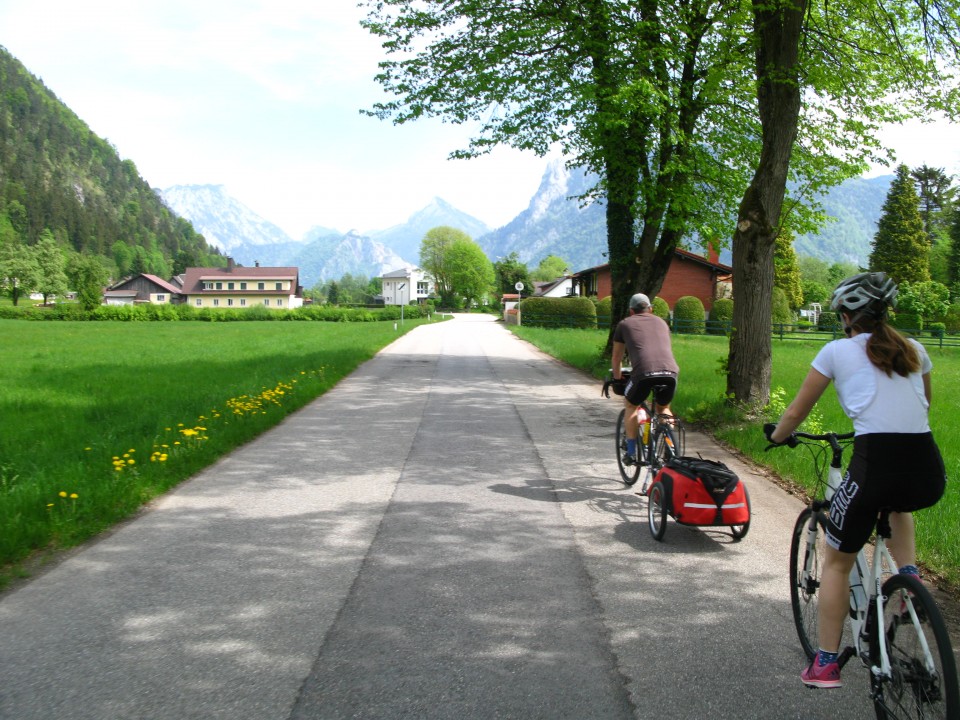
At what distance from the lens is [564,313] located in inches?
2103

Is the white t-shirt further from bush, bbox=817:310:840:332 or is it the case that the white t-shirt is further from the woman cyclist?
bush, bbox=817:310:840:332

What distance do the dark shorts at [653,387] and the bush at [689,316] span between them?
141ft

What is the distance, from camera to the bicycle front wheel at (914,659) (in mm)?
2395

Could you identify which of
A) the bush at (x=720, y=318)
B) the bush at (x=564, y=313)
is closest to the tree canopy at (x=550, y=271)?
the bush at (x=564, y=313)

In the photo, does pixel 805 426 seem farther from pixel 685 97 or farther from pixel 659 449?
pixel 685 97

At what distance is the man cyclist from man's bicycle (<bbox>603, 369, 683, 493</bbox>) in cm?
7

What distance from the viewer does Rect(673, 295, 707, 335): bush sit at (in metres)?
48.2

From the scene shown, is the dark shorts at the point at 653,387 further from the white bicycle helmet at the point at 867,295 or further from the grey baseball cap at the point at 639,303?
the white bicycle helmet at the point at 867,295

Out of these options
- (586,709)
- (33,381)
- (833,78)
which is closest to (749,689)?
(586,709)

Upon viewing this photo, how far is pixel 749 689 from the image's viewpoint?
3.18 metres

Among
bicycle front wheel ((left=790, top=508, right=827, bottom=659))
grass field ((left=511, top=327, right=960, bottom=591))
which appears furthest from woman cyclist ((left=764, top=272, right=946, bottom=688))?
grass field ((left=511, top=327, right=960, bottom=591))

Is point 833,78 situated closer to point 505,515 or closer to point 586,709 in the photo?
point 505,515

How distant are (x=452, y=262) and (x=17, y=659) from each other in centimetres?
12988

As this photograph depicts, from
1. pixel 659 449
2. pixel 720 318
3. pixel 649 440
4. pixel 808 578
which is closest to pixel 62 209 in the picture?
pixel 720 318
